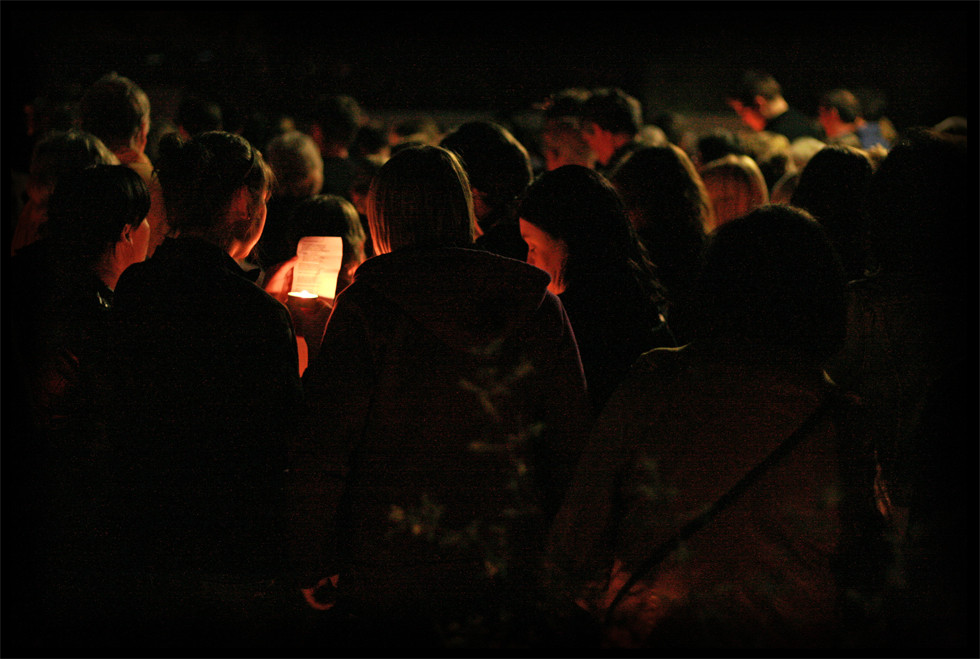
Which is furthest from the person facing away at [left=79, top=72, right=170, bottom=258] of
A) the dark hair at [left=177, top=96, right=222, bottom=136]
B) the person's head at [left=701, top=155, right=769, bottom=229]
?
the person's head at [left=701, top=155, right=769, bottom=229]

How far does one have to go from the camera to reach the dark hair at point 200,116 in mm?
4965

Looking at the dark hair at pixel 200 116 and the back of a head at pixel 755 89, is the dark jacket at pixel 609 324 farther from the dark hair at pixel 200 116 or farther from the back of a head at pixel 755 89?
the back of a head at pixel 755 89

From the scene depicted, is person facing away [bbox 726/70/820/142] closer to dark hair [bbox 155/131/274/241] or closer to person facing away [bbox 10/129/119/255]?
person facing away [bbox 10/129/119/255]

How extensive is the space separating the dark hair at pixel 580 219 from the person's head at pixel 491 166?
2.25ft

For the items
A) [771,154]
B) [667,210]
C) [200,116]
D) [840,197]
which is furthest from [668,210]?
[200,116]

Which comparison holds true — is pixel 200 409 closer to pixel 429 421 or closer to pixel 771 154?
pixel 429 421

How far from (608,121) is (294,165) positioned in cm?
178

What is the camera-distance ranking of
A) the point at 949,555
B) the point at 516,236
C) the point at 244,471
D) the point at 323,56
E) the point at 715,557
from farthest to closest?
the point at 323,56 < the point at 516,236 < the point at 244,471 < the point at 715,557 < the point at 949,555

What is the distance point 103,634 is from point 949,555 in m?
2.31

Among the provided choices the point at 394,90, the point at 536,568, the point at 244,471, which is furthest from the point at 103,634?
the point at 394,90

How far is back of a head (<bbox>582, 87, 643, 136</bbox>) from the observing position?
179 inches

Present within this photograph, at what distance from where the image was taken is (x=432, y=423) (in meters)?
2.02

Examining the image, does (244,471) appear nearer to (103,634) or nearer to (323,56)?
(103,634)

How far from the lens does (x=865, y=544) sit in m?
1.79
